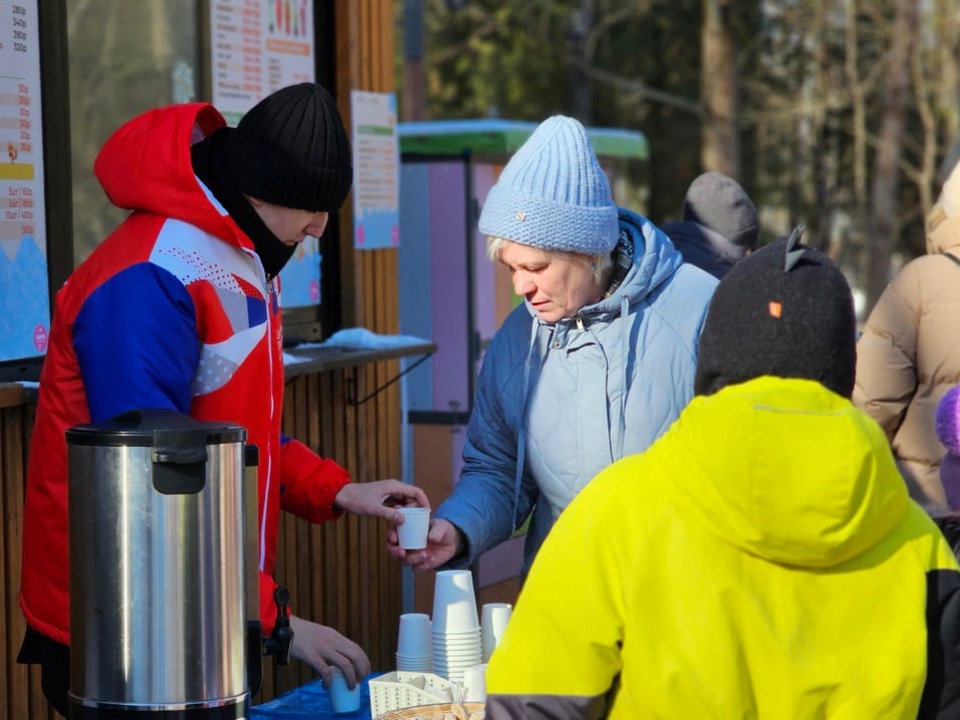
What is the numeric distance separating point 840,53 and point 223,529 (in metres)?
19.8

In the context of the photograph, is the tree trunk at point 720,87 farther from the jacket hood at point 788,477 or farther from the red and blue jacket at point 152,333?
the jacket hood at point 788,477

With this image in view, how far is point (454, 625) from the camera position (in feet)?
9.84

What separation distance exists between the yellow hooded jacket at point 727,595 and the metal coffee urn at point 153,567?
0.53 m

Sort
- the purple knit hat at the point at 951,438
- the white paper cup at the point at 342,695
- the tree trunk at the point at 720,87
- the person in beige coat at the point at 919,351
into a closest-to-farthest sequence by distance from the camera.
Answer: the white paper cup at the point at 342,695
the purple knit hat at the point at 951,438
the person in beige coat at the point at 919,351
the tree trunk at the point at 720,87

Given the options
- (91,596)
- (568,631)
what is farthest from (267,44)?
(568,631)

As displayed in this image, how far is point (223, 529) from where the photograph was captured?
2.29 m

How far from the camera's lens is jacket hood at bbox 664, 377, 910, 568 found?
184 cm

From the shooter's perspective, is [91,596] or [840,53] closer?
[91,596]

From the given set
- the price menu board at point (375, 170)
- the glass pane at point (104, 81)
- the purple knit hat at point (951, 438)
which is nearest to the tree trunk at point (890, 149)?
the glass pane at point (104, 81)

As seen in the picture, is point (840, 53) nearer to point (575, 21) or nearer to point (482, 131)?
point (575, 21)

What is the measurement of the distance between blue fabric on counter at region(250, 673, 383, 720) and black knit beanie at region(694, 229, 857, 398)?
121 centimetres

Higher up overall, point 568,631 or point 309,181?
point 309,181

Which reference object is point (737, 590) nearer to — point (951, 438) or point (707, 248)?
point (951, 438)

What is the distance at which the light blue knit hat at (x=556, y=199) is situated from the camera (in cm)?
297
